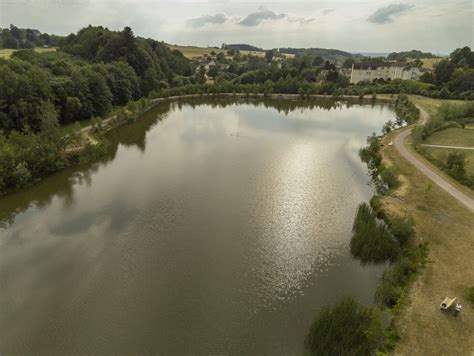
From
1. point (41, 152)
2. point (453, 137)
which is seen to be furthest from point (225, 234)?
point (453, 137)

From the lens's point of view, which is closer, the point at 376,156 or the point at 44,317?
the point at 44,317

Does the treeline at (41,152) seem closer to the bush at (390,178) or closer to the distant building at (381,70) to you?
the bush at (390,178)

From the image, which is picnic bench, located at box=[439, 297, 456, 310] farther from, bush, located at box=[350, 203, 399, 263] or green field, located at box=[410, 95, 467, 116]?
green field, located at box=[410, 95, 467, 116]

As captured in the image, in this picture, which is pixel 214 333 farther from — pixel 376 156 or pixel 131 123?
pixel 131 123

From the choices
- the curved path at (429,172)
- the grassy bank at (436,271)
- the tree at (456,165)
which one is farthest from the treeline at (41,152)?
the tree at (456,165)

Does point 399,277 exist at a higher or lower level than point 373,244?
lower

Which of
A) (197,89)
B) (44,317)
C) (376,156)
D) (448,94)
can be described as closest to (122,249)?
(44,317)

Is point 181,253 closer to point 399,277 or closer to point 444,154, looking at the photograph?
point 399,277

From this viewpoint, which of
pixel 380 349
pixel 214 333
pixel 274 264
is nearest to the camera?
pixel 380 349
